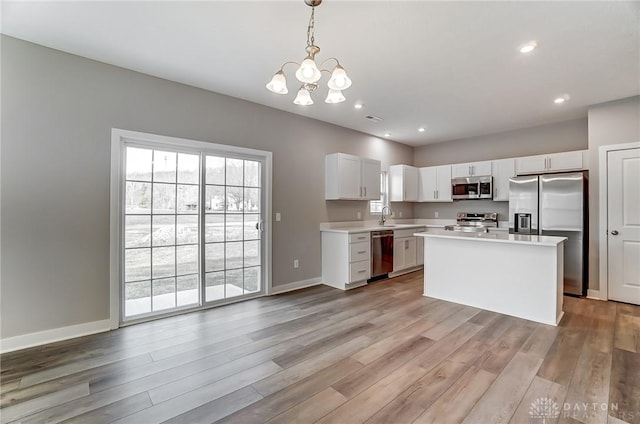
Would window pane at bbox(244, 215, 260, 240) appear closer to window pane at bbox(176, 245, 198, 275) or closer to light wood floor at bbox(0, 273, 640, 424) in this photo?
window pane at bbox(176, 245, 198, 275)

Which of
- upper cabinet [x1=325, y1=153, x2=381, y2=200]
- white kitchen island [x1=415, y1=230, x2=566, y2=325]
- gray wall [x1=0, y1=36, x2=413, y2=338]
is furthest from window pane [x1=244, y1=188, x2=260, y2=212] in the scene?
white kitchen island [x1=415, y1=230, x2=566, y2=325]

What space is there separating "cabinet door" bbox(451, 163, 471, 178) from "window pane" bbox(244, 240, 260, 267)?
13.8ft

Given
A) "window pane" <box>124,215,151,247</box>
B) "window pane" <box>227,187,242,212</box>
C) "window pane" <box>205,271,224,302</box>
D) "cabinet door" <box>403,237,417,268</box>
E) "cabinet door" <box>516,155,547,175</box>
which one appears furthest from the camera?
"cabinet door" <box>403,237,417,268</box>

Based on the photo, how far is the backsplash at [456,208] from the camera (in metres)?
5.80

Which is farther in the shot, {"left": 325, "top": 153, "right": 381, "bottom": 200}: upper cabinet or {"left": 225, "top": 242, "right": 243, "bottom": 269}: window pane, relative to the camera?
{"left": 325, "top": 153, "right": 381, "bottom": 200}: upper cabinet

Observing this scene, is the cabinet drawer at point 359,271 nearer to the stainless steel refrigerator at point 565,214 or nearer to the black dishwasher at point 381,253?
the black dishwasher at point 381,253

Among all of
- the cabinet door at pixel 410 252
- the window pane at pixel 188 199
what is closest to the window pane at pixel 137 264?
the window pane at pixel 188 199

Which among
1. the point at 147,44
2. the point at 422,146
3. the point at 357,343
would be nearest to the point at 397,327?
the point at 357,343

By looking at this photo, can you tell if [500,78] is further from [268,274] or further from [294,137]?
[268,274]

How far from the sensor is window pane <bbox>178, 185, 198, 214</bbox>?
3588mm

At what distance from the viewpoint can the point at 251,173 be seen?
13.9ft

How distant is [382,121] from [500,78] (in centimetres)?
194

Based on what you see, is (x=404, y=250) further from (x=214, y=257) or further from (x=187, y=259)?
(x=187, y=259)

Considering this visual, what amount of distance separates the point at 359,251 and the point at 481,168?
9.77 ft
